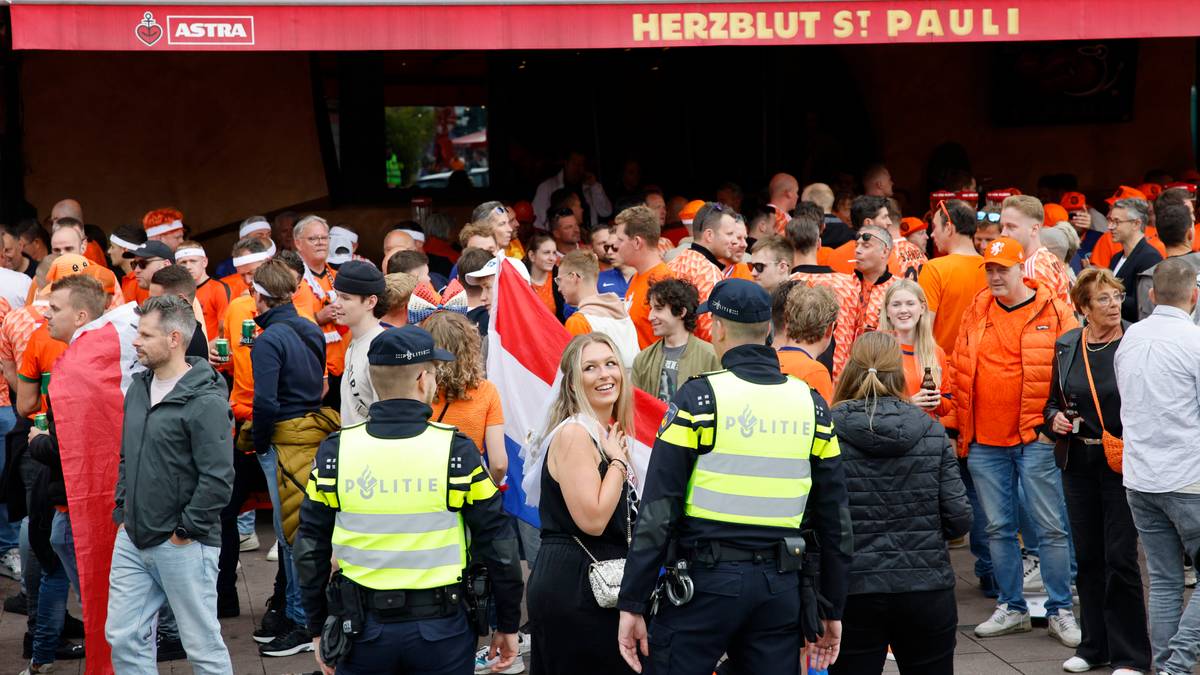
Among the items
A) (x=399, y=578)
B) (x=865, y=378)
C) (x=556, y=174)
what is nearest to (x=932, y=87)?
(x=556, y=174)

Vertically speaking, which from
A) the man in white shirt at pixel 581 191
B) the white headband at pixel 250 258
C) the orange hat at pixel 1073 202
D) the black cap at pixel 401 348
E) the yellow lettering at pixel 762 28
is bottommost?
the black cap at pixel 401 348

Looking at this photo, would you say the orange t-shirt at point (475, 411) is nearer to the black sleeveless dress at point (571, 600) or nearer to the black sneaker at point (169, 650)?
the black sleeveless dress at point (571, 600)

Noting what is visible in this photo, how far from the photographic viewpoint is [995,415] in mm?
6961

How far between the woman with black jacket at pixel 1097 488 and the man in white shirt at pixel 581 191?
7.51 meters

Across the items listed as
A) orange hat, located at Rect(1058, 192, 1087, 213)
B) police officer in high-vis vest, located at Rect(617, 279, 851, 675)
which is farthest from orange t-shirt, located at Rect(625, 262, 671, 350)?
orange hat, located at Rect(1058, 192, 1087, 213)

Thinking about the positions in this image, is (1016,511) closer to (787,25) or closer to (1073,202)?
(787,25)

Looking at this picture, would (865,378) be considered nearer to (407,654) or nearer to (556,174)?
(407,654)

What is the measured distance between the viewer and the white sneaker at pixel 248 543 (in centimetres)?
894

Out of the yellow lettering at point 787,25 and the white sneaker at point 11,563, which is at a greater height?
the yellow lettering at point 787,25

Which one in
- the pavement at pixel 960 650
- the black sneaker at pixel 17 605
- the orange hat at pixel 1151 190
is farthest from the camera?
the orange hat at pixel 1151 190

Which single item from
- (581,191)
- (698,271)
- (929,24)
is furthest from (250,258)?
(581,191)

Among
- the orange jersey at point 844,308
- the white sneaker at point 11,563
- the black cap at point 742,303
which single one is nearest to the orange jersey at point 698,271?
the orange jersey at point 844,308

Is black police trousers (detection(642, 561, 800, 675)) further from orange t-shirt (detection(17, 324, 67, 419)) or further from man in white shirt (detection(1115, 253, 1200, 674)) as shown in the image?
orange t-shirt (detection(17, 324, 67, 419))

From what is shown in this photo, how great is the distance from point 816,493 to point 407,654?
140cm
